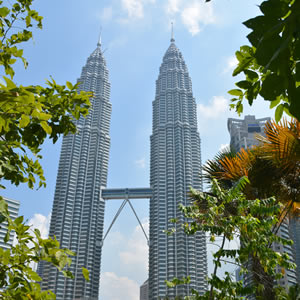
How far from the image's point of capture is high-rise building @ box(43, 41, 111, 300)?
7919cm

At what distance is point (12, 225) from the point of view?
1.62 metres

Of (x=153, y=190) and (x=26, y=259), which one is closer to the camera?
(x=26, y=259)

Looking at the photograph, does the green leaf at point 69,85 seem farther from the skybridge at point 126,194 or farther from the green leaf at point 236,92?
→ the skybridge at point 126,194

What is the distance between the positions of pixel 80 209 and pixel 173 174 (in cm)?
2731

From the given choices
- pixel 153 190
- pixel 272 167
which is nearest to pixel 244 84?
pixel 272 167

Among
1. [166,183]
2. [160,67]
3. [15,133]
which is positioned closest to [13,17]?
[15,133]

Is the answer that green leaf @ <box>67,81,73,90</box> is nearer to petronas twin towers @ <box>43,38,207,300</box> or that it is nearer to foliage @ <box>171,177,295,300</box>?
foliage @ <box>171,177,295,300</box>

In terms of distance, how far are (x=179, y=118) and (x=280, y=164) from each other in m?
89.6

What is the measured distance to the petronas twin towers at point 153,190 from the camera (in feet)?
250

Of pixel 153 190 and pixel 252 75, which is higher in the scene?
pixel 153 190

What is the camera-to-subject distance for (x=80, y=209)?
86.4m

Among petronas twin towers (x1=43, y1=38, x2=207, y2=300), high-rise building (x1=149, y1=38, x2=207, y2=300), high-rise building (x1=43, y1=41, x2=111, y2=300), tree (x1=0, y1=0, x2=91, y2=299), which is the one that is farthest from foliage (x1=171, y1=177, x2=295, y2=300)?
high-rise building (x1=43, y1=41, x2=111, y2=300)

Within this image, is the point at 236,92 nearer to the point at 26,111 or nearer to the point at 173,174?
the point at 26,111

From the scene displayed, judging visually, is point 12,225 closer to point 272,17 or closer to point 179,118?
point 272,17
